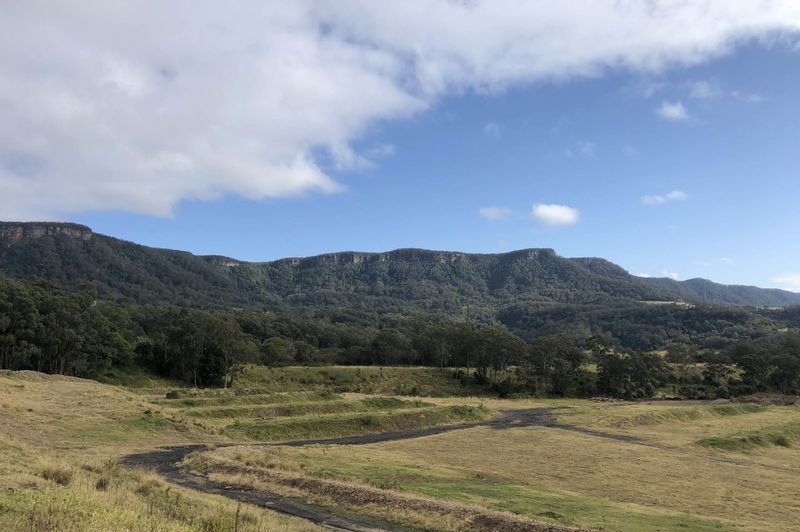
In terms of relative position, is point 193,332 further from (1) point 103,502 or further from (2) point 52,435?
(1) point 103,502

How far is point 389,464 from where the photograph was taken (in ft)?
125

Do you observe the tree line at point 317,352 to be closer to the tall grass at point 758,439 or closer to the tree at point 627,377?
the tree at point 627,377

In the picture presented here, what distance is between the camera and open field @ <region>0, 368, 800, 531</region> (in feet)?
60.5

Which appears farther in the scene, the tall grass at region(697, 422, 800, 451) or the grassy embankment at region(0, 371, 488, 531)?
the tall grass at region(697, 422, 800, 451)

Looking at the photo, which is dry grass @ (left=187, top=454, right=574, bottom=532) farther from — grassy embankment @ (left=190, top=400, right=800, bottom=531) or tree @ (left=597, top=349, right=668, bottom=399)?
tree @ (left=597, top=349, right=668, bottom=399)

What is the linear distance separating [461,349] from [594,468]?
85847mm

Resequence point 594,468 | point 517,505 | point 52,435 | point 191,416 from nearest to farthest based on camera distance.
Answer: point 517,505
point 52,435
point 594,468
point 191,416

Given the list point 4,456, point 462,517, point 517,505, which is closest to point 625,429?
point 517,505

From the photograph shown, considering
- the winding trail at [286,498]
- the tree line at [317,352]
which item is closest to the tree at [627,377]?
the tree line at [317,352]

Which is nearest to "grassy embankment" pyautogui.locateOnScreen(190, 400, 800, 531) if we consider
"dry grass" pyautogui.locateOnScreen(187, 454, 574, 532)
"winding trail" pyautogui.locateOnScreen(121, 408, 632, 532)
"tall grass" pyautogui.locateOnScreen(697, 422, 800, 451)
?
"dry grass" pyautogui.locateOnScreen(187, 454, 574, 532)

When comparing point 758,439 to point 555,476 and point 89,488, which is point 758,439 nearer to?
point 555,476

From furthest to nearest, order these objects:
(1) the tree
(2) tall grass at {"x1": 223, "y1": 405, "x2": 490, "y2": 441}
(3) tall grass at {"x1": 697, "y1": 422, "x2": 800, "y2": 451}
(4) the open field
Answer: (1) the tree → (3) tall grass at {"x1": 697, "y1": 422, "x2": 800, "y2": 451} → (2) tall grass at {"x1": 223, "y1": 405, "x2": 490, "y2": 441} → (4) the open field

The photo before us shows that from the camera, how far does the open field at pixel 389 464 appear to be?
60.5ft

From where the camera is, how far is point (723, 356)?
147125 millimetres
